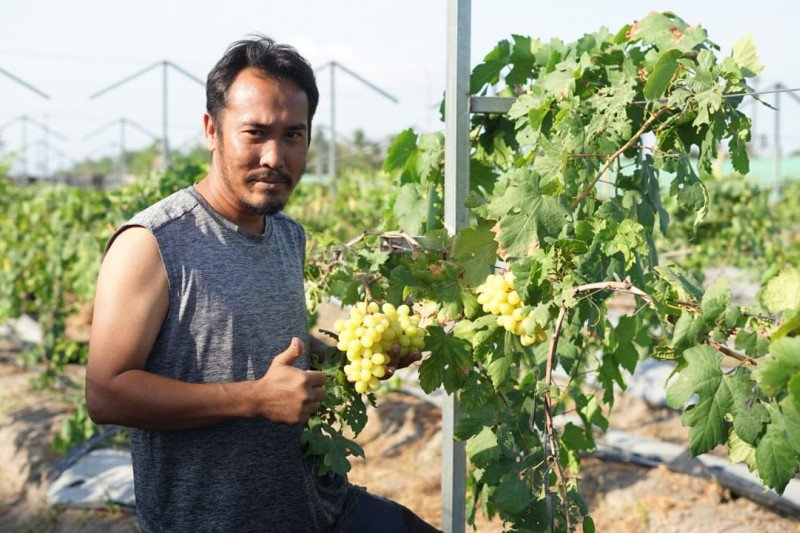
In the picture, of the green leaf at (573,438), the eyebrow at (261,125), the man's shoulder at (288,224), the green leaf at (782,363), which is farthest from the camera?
the green leaf at (573,438)

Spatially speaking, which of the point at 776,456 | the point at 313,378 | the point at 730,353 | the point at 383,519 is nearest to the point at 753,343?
the point at 730,353

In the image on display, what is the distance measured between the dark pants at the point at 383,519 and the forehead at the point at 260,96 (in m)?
1.00

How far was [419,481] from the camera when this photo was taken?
4434 millimetres

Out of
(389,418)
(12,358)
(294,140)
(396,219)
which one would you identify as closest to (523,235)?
(294,140)

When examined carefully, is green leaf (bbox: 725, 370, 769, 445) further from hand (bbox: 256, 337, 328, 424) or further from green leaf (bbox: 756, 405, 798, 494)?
hand (bbox: 256, 337, 328, 424)

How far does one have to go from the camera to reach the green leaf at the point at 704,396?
1366mm

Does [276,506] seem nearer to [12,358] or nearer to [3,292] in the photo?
[3,292]

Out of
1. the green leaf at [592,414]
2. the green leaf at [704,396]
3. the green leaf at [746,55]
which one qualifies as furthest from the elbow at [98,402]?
the green leaf at [592,414]

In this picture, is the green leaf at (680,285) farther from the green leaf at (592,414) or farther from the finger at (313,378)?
the green leaf at (592,414)

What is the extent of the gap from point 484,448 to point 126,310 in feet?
2.92

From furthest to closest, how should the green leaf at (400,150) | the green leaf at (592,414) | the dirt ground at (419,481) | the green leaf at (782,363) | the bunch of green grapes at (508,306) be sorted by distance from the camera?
the dirt ground at (419,481) < the green leaf at (592,414) < the green leaf at (400,150) < the bunch of green grapes at (508,306) < the green leaf at (782,363)

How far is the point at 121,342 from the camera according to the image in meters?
1.66

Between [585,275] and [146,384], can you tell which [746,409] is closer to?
[585,275]

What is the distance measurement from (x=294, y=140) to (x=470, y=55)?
583 millimetres
